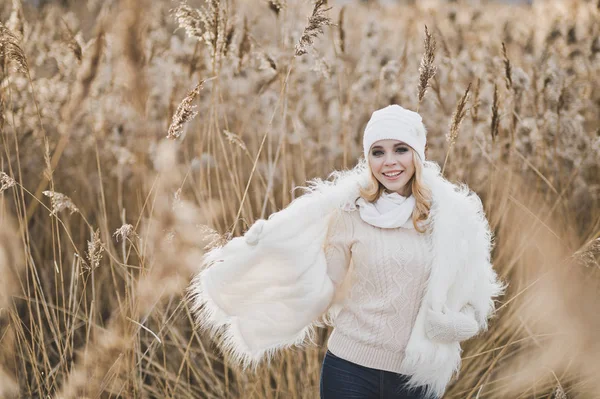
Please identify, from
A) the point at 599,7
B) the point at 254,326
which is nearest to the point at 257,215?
the point at 254,326

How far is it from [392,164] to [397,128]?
0.33 feet

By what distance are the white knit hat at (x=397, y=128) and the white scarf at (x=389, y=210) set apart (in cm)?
15

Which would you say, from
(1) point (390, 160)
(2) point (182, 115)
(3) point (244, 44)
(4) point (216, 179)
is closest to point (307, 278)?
(1) point (390, 160)

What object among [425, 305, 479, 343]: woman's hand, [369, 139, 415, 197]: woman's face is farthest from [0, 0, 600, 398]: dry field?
[425, 305, 479, 343]: woman's hand

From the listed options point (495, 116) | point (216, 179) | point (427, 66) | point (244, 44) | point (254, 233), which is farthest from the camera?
point (216, 179)

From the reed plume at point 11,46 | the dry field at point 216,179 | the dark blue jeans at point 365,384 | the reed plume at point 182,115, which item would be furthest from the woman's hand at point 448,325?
the reed plume at point 11,46

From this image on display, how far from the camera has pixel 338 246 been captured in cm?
170

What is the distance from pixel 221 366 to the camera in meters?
2.57

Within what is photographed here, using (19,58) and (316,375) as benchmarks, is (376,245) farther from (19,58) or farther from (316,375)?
(19,58)

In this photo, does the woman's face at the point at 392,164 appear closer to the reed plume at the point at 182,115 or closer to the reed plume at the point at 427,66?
the reed plume at the point at 427,66

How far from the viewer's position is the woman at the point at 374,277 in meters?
1.60

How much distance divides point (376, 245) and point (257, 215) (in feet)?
3.26

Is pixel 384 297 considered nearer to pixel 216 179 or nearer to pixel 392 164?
pixel 392 164

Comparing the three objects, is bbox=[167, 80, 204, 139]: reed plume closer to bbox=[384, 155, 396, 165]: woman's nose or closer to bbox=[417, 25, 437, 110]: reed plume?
bbox=[384, 155, 396, 165]: woman's nose
